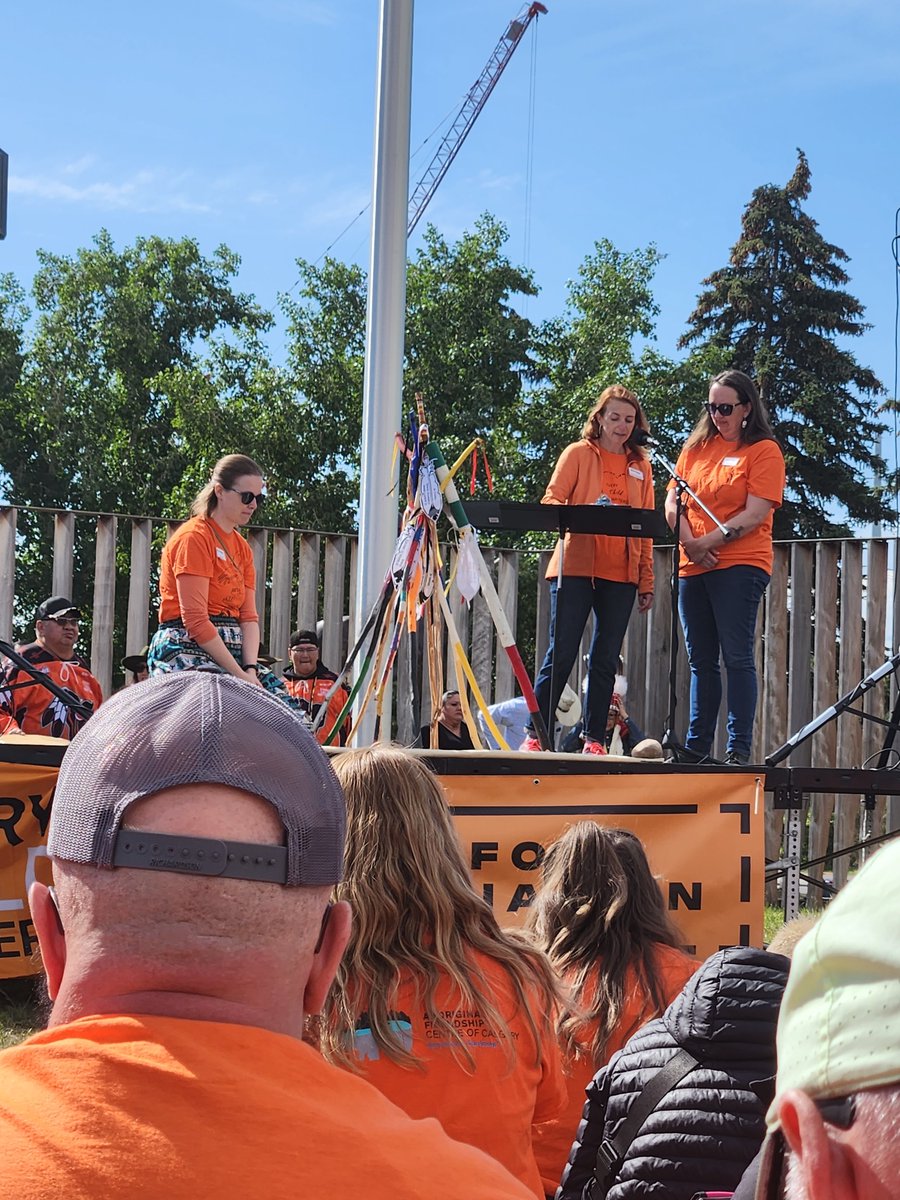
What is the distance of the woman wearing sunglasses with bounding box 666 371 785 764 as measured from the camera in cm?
631

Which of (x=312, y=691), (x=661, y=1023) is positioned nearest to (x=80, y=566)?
(x=312, y=691)

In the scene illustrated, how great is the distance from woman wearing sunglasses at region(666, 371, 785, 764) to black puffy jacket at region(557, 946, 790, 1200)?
165 inches

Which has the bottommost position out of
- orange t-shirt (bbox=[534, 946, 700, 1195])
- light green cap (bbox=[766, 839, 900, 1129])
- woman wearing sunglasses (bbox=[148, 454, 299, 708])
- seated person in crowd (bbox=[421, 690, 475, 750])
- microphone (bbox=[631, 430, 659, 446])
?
orange t-shirt (bbox=[534, 946, 700, 1195])

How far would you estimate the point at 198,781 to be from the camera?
1.18 metres

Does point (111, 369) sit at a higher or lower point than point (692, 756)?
higher

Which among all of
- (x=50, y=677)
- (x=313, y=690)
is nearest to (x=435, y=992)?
(x=50, y=677)

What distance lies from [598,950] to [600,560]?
3603 mm

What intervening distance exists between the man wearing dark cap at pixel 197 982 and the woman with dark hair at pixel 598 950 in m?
1.84

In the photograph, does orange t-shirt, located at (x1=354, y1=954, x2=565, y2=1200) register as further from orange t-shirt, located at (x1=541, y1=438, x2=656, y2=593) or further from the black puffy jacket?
orange t-shirt, located at (x1=541, y1=438, x2=656, y2=593)

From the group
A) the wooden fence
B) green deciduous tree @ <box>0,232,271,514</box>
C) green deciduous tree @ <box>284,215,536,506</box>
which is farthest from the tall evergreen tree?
the wooden fence

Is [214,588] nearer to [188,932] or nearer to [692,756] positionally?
[692,756]

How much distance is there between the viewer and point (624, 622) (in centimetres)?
661

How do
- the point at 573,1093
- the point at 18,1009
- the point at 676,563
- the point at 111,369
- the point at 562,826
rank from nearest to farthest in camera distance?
the point at 573,1093, the point at 562,826, the point at 18,1009, the point at 676,563, the point at 111,369

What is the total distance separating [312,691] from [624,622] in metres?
3.97
